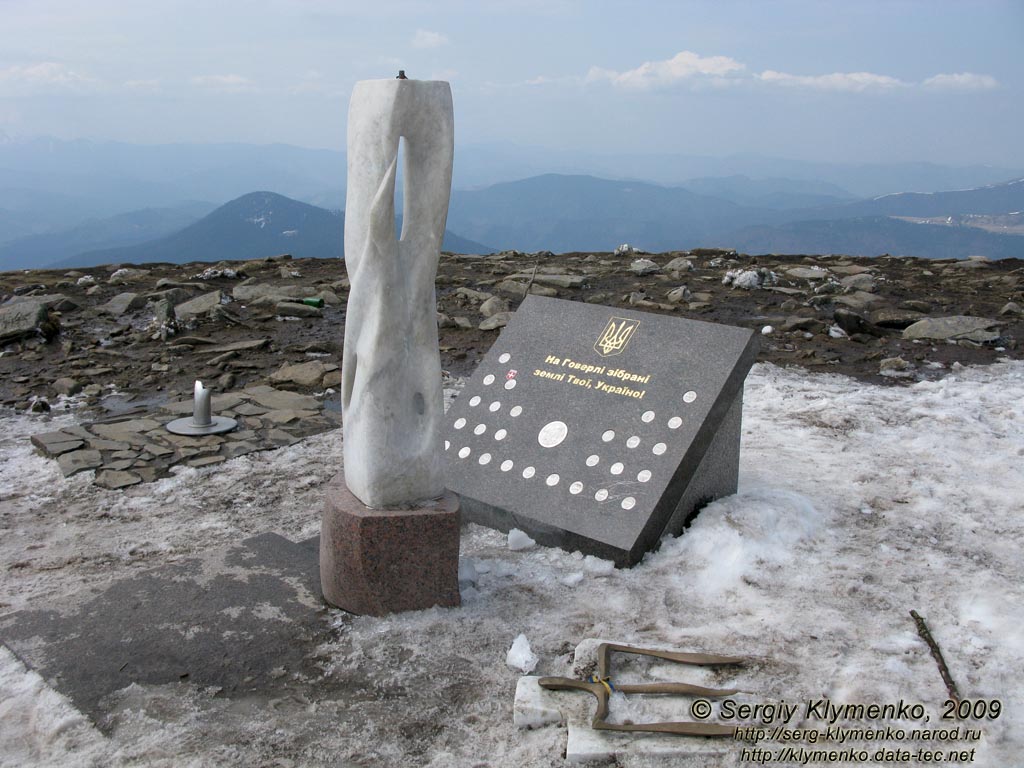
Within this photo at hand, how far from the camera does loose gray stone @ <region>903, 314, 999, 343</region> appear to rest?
29.5 feet

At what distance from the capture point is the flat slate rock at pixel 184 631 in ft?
11.1

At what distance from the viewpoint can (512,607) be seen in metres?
3.99

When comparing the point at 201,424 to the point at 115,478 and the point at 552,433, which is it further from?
the point at 552,433

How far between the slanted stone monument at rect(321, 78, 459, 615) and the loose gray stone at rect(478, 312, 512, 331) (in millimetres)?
5426

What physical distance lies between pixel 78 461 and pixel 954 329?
8.32 m

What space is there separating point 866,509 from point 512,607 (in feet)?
7.90

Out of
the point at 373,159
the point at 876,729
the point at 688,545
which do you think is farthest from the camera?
the point at 688,545

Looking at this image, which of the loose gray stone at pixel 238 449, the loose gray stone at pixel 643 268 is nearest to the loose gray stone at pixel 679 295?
the loose gray stone at pixel 643 268

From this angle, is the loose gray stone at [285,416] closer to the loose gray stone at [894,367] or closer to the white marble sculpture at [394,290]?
the white marble sculpture at [394,290]

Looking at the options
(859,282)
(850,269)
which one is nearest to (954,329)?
(859,282)

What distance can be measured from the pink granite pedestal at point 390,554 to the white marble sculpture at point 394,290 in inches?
3.5

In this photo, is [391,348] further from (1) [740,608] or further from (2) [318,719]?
(1) [740,608]

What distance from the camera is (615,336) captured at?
17.2 feet

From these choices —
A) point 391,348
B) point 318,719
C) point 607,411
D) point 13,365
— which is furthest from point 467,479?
point 13,365
